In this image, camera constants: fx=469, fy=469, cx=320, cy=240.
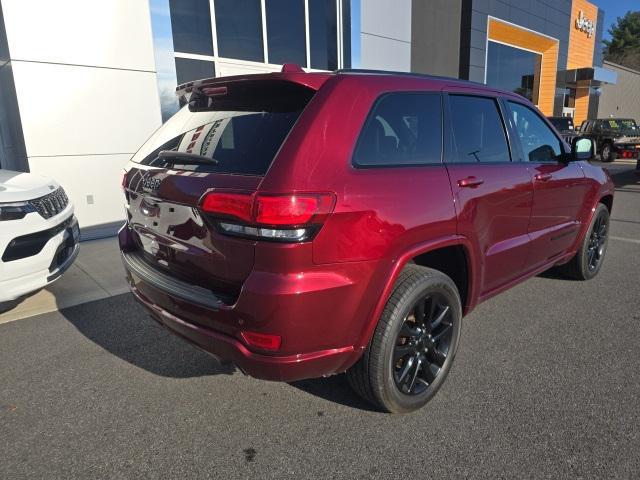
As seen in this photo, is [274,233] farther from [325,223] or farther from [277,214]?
[325,223]

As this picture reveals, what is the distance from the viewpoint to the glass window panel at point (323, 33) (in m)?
9.95

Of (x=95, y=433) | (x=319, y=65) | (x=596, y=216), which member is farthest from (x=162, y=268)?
(x=319, y=65)

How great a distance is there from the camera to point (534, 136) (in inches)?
147

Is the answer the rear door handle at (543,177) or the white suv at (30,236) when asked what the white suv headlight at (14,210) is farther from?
the rear door handle at (543,177)

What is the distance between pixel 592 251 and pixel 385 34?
7584mm

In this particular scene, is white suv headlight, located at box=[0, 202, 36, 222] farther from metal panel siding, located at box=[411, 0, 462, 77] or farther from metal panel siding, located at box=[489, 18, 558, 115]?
metal panel siding, located at box=[489, 18, 558, 115]

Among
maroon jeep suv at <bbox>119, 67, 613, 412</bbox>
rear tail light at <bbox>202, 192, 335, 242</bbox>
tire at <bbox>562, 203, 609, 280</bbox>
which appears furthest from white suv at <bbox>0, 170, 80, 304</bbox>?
tire at <bbox>562, 203, 609, 280</bbox>

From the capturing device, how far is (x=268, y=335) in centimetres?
202

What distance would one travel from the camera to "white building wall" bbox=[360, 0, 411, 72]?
10.2 metres

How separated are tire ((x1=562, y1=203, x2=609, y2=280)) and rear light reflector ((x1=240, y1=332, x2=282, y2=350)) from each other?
365cm

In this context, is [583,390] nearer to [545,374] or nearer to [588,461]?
[545,374]

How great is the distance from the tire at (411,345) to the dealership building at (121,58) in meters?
5.71

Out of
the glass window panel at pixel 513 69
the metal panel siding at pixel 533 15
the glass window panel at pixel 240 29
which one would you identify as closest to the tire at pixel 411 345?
the glass window panel at pixel 240 29

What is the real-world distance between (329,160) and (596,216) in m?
3.68
